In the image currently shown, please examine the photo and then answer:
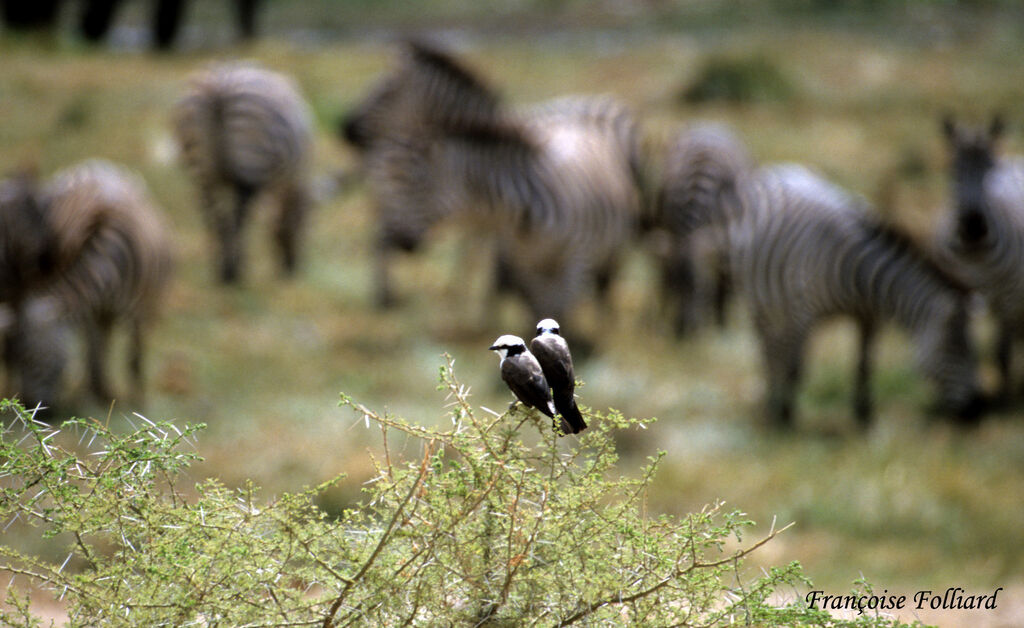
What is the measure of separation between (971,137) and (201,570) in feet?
26.8

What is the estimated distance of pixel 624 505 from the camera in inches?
87.0

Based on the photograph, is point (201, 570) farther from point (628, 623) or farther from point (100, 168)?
point (100, 168)

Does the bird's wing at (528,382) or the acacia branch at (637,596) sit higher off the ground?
the bird's wing at (528,382)

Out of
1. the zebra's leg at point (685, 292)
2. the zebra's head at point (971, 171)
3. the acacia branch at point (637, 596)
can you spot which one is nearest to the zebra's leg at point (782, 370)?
the zebra's head at point (971, 171)

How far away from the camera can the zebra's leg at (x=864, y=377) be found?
8992 millimetres

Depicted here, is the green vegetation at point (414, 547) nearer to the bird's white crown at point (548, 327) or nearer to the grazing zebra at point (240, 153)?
the bird's white crown at point (548, 327)

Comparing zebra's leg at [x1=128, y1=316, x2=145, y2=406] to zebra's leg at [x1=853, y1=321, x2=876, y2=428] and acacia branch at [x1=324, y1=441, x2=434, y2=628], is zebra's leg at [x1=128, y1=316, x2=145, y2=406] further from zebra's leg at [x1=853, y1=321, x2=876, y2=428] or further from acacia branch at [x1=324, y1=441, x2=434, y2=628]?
acacia branch at [x1=324, y1=441, x2=434, y2=628]

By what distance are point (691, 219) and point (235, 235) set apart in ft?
17.2

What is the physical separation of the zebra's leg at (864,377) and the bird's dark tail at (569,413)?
7074mm

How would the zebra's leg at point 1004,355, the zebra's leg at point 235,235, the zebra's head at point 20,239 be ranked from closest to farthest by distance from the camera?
the zebra's head at point 20,239 < the zebra's leg at point 1004,355 < the zebra's leg at point 235,235

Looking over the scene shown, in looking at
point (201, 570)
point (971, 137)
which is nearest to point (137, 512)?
point (201, 570)

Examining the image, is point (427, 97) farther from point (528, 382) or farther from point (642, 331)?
point (528, 382)

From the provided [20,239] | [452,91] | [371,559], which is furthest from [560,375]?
[452,91]

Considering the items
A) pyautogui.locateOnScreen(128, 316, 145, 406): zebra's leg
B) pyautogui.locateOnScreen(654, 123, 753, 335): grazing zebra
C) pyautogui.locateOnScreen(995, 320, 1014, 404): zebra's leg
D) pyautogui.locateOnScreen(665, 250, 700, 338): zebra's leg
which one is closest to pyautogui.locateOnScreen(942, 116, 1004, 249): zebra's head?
pyautogui.locateOnScreen(995, 320, 1014, 404): zebra's leg
